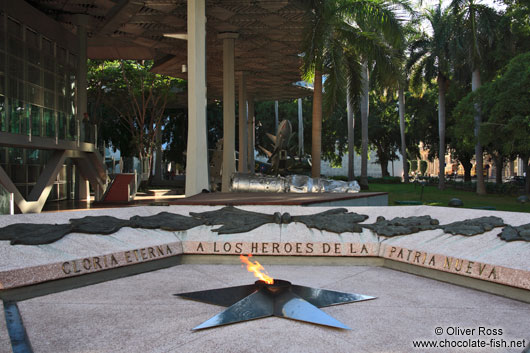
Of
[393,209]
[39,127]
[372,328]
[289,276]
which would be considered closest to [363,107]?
[39,127]

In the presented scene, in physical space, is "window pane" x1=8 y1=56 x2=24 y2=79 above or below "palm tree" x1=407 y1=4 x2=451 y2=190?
below

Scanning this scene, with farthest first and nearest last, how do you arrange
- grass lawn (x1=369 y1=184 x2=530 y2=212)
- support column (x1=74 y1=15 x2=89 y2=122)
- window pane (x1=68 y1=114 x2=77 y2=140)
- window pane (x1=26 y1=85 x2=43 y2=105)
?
1. grass lawn (x1=369 y1=184 x2=530 y2=212)
2. support column (x1=74 y1=15 x2=89 y2=122)
3. window pane (x1=68 y1=114 x2=77 y2=140)
4. window pane (x1=26 y1=85 x2=43 y2=105)

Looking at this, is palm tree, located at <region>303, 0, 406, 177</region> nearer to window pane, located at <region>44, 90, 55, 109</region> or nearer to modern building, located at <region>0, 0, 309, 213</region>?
modern building, located at <region>0, 0, 309, 213</region>

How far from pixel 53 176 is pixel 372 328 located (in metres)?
15.2

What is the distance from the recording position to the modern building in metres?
15.7

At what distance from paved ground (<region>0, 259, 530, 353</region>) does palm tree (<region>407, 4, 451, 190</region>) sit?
93.8ft

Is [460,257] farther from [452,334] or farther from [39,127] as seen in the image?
[39,127]

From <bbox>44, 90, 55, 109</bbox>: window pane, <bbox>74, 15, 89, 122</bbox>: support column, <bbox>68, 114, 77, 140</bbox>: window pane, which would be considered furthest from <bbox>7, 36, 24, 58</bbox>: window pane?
<bbox>74, 15, 89, 122</bbox>: support column

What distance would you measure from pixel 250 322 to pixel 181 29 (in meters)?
16.6

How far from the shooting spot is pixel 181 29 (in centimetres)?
1925

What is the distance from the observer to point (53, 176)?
1706cm

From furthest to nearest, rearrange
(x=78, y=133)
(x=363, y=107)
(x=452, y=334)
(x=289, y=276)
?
(x=363, y=107), (x=78, y=133), (x=289, y=276), (x=452, y=334)

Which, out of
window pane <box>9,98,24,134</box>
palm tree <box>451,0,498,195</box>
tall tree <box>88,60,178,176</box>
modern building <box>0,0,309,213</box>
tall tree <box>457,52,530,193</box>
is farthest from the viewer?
tall tree <box>88,60,178,176</box>

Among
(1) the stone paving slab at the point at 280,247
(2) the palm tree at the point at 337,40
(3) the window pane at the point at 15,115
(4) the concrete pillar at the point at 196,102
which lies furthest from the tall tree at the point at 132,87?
(1) the stone paving slab at the point at 280,247
